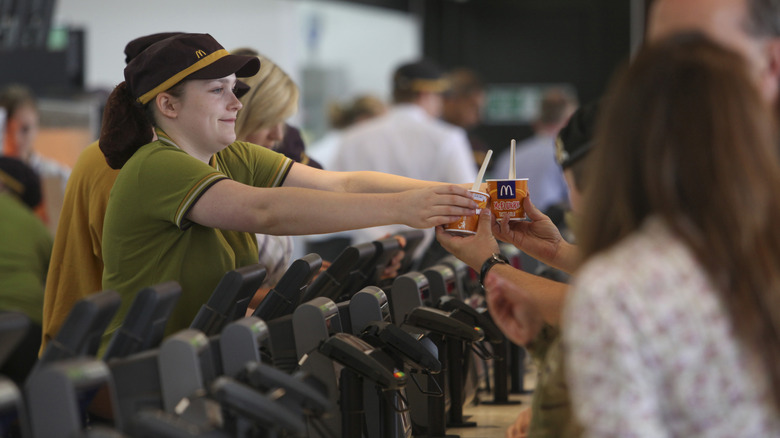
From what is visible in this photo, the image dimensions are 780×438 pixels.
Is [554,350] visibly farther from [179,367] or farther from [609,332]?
[179,367]

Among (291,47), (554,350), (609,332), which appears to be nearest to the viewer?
(609,332)

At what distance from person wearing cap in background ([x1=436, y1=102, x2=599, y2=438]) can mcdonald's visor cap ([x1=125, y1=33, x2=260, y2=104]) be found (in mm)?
672

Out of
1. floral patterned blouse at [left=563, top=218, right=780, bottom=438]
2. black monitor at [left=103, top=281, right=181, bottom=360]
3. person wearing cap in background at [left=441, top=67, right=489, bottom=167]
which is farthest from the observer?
person wearing cap in background at [left=441, top=67, right=489, bottom=167]

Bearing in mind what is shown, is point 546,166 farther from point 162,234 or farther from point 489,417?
point 162,234

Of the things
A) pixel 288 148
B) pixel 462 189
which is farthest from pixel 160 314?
pixel 288 148

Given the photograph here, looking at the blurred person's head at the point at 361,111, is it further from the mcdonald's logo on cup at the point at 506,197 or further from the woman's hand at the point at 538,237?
the mcdonald's logo on cup at the point at 506,197

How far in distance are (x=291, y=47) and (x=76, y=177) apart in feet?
22.2

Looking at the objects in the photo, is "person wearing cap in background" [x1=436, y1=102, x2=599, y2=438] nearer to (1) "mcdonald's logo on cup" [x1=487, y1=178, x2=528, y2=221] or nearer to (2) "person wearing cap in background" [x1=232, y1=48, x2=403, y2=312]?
(1) "mcdonald's logo on cup" [x1=487, y1=178, x2=528, y2=221]

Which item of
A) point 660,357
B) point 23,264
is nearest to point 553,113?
point 23,264

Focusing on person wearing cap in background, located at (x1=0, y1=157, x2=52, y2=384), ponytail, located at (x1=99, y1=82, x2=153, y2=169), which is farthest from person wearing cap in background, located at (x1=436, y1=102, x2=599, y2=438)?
person wearing cap in background, located at (x1=0, y1=157, x2=52, y2=384)

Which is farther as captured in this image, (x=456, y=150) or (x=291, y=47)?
(x=291, y=47)

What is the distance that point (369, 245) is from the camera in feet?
8.98

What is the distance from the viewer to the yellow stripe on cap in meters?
2.29

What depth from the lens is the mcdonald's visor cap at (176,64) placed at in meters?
2.30
